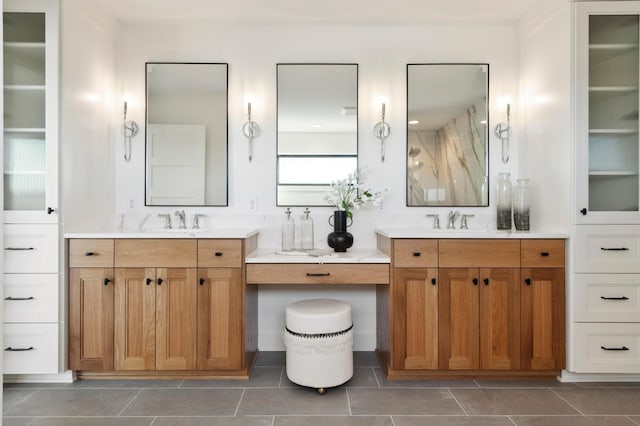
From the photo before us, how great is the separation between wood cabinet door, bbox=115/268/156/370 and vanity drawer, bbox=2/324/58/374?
365 mm

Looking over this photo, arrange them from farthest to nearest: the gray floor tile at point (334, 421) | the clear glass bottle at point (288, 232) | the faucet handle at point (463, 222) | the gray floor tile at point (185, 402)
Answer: the faucet handle at point (463, 222) < the clear glass bottle at point (288, 232) < the gray floor tile at point (185, 402) < the gray floor tile at point (334, 421)

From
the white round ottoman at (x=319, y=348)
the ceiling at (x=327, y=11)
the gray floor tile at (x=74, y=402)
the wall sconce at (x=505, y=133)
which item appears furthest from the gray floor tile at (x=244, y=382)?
the ceiling at (x=327, y=11)

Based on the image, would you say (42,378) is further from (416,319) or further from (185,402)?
(416,319)

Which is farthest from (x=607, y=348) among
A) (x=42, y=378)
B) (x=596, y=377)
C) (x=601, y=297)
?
(x=42, y=378)

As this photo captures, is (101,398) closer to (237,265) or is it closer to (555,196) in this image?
(237,265)

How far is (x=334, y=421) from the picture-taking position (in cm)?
198

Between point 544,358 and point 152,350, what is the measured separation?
2396 mm

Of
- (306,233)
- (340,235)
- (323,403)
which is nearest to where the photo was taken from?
(323,403)

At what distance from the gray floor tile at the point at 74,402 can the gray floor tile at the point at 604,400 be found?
250cm

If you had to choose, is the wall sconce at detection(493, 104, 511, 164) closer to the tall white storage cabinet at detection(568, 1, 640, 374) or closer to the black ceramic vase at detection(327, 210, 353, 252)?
the tall white storage cabinet at detection(568, 1, 640, 374)

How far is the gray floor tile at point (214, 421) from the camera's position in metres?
1.96

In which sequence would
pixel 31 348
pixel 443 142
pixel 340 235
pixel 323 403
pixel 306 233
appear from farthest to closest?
pixel 443 142, pixel 306 233, pixel 340 235, pixel 31 348, pixel 323 403

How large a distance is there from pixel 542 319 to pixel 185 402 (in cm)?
216

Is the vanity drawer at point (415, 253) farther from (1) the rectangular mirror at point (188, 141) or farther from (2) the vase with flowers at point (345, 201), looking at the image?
(1) the rectangular mirror at point (188, 141)
